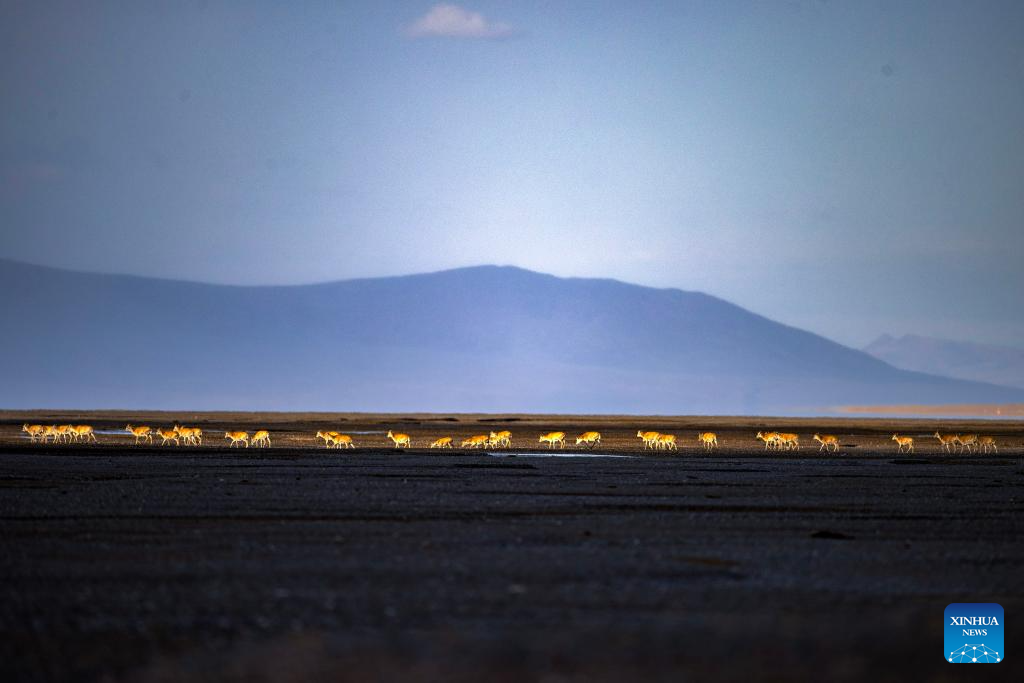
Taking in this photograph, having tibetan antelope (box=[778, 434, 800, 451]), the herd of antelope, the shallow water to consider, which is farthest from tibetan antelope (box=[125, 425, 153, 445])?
tibetan antelope (box=[778, 434, 800, 451])

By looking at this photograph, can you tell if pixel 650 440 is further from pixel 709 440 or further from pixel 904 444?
pixel 904 444

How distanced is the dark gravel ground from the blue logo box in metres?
0.17

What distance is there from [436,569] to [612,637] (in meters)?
3.90

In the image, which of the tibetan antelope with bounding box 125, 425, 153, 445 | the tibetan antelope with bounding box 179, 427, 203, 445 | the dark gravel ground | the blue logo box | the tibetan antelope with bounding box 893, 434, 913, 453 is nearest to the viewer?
the dark gravel ground

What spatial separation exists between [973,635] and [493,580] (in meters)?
4.72

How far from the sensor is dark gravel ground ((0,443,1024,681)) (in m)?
8.74

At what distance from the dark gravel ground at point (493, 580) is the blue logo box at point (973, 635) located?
0.54 feet

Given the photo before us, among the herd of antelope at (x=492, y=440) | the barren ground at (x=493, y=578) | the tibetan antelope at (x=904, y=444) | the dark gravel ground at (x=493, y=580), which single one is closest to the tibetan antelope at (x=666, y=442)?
the herd of antelope at (x=492, y=440)

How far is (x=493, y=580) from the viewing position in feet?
40.5

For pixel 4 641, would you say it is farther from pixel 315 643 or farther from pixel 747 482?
pixel 747 482

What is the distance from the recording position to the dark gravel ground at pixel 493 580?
28.7 ft

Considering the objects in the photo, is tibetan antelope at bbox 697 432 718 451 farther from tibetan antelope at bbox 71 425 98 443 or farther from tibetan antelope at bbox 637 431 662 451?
tibetan antelope at bbox 71 425 98 443

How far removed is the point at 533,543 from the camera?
15.4 meters

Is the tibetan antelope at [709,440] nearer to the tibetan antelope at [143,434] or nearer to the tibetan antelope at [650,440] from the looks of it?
the tibetan antelope at [650,440]
